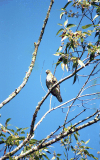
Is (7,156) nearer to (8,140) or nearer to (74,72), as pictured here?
(8,140)

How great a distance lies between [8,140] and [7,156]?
127 millimetres

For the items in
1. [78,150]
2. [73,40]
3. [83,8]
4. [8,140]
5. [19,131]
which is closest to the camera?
[73,40]

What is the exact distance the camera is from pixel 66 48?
1.15m

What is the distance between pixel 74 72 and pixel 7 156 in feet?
2.41

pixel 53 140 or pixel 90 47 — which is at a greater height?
pixel 90 47

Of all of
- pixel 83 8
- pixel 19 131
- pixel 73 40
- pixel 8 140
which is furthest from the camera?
pixel 19 131

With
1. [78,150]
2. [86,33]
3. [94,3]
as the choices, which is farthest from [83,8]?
[78,150]

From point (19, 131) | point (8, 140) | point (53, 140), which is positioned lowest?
point (53, 140)

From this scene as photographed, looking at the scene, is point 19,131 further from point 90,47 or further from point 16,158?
point 90,47

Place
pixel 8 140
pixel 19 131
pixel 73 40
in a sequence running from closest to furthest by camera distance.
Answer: pixel 73 40 → pixel 8 140 → pixel 19 131

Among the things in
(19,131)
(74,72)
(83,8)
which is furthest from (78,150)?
(83,8)

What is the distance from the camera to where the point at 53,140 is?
3.55 ft

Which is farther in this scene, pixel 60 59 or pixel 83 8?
pixel 83 8

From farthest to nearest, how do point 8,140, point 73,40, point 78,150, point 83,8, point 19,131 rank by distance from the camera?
point 78,150 < point 19,131 < point 83,8 < point 8,140 < point 73,40
